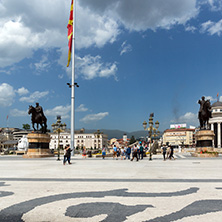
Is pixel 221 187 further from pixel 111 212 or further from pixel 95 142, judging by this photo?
pixel 95 142

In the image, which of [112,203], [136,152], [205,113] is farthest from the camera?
[205,113]

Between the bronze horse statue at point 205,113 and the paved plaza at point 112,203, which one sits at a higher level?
the bronze horse statue at point 205,113

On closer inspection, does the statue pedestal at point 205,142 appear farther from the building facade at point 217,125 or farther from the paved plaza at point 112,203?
the building facade at point 217,125

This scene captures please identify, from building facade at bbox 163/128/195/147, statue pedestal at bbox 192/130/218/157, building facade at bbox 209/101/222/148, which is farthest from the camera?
building facade at bbox 163/128/195/147

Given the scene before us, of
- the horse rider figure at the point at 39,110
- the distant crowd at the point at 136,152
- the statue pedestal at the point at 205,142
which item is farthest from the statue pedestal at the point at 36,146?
the statue pedestal at the point at 205,142

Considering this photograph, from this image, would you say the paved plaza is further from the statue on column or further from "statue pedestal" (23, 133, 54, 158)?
the statue on column

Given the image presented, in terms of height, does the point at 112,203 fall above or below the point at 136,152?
below

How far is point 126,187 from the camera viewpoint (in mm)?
8688

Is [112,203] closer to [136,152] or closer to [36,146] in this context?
[136,152]

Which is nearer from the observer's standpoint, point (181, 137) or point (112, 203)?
point (112, 203)

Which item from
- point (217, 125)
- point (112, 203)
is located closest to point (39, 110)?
point (112, 203)

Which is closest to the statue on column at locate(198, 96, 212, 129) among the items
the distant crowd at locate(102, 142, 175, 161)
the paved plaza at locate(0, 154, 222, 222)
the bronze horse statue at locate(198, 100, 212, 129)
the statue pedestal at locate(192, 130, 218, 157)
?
the bronze horse statue at locate(198, 100, 212, 129)

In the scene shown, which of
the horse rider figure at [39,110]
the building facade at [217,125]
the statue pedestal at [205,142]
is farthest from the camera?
the building facade at [217,125]

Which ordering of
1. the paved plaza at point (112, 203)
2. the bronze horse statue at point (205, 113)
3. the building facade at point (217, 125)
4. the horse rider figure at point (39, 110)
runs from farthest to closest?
the building facade at point (217, 125) → the bronze horse statue at point (205, 113) → the horse rider figure at point (39, 110) → the paved plaza at point (112, 203)
